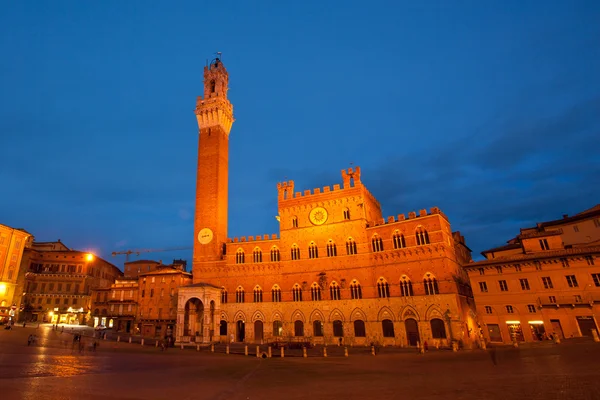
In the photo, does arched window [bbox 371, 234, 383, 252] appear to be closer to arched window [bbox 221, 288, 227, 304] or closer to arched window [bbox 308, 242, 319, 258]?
arched window [bbox 308, 242, 319, 258]

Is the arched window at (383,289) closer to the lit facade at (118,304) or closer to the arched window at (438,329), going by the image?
the arched window at (438,329)

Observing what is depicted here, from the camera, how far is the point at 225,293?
145 ft

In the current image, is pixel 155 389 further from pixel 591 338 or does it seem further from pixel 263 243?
pixel 591 338

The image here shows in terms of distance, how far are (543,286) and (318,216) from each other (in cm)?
2439

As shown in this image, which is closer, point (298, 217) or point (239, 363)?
point (239, 363)

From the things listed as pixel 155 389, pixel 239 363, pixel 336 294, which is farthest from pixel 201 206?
pixel 155 389

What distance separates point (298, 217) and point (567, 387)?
33.2 meters

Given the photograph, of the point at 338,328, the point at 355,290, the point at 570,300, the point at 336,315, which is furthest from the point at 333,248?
the point at 570,300

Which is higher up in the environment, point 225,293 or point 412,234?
point 412,234

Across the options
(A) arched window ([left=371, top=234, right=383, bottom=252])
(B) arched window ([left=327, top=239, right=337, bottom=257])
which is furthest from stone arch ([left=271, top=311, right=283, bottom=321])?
(A) arched window ([left=371, top=234, right=383, bottom=252])

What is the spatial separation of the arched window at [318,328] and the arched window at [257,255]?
34.9ft

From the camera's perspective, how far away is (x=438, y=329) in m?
33.6

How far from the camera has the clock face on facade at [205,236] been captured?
46256 millimetres

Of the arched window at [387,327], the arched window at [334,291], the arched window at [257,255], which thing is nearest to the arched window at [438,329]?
the arched window at [387,327]
